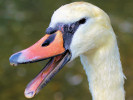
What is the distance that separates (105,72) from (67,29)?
0.50 m

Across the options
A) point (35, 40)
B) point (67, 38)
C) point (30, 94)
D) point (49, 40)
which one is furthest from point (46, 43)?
point (35, 40)

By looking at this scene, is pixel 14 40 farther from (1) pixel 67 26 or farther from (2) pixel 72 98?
(1) pixel 67 26

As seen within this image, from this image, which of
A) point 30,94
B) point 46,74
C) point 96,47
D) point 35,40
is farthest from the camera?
point 35,40

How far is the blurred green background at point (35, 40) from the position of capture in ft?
18.3

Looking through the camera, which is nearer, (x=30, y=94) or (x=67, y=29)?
(x=30, y=94)

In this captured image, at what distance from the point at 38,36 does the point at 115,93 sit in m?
4.61

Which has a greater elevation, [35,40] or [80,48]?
[80,48]

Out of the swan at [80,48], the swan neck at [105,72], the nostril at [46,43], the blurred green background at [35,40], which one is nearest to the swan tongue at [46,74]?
the swan at [80,48]

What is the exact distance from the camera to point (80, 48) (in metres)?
2.39

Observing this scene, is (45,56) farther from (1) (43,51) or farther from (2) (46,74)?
(2) (46,74)

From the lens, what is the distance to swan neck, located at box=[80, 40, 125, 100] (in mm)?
2438

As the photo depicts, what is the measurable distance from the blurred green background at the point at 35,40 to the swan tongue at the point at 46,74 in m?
3.21

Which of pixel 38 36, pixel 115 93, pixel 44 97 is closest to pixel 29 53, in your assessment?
pixel 115 93

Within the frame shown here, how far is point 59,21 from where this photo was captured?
91.2 inches
